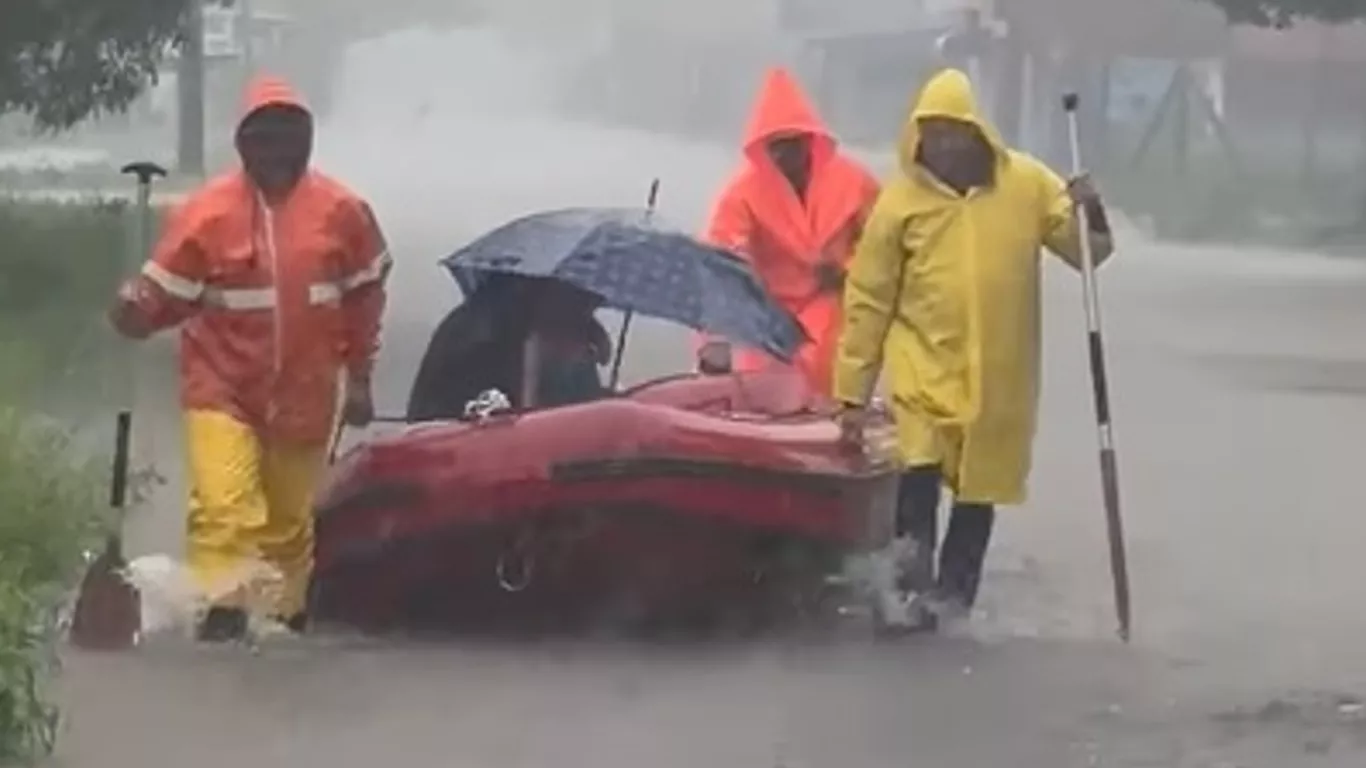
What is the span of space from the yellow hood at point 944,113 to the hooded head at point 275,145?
185cm

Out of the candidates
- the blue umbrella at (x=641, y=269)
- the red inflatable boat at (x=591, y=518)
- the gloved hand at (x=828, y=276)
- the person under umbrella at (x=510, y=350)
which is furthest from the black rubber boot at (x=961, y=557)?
the gloved hand at (x=828, y=276)

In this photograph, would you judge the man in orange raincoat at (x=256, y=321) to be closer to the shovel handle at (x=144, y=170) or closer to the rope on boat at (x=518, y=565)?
the shovel handle at (x=144, y=170)

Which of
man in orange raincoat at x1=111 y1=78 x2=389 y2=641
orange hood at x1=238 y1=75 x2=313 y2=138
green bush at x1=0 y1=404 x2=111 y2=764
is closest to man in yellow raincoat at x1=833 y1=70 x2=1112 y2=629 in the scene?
man in orange raincoat at x1=111 y1=78 x2=389 y2=641

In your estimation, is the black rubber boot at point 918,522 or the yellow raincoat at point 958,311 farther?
the black rubber boot at point 918,522

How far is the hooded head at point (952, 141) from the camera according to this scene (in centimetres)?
1173

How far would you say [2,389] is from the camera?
48.4ft

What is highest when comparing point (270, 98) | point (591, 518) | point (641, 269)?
point (270, 98)

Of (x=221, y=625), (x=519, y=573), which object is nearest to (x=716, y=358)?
(x=519, y=573)

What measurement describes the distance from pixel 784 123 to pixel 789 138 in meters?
0.08

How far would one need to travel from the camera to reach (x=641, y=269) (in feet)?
39.6

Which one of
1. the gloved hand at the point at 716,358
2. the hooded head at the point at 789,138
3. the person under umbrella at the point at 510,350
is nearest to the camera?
the person under umbrella at the point at 510,350

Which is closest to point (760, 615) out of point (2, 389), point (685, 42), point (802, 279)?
point (802, 279)

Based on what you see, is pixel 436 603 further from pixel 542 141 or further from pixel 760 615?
pixel 542 141

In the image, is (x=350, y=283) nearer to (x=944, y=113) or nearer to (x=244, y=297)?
(x=244, y=297)
